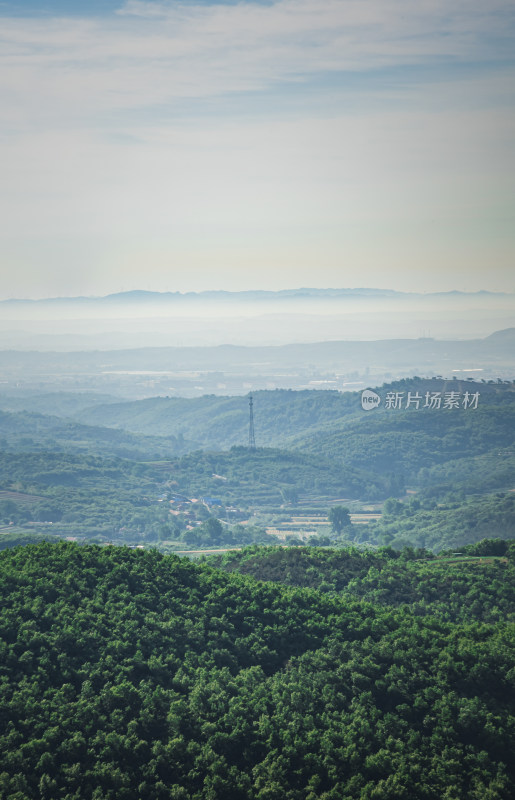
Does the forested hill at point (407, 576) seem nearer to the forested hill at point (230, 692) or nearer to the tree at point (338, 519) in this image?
the forested hill at point (230, 692)

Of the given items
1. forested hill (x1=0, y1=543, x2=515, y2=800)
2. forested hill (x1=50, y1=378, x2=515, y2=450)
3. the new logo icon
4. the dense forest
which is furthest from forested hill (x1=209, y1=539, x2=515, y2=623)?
the new logo icon

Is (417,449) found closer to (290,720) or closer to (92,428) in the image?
(92,428)

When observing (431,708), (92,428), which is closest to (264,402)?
(92,428)

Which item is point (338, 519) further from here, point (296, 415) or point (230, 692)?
point (296, 415)

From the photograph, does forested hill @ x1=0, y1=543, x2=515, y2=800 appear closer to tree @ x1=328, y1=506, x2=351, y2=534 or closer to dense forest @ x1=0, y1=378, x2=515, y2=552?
dense forest @ x1=0, y1=378, x2=515, y2=552

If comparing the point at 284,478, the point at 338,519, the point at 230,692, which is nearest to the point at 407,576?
the point at 230,692

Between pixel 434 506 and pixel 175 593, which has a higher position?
pixel 175 593
